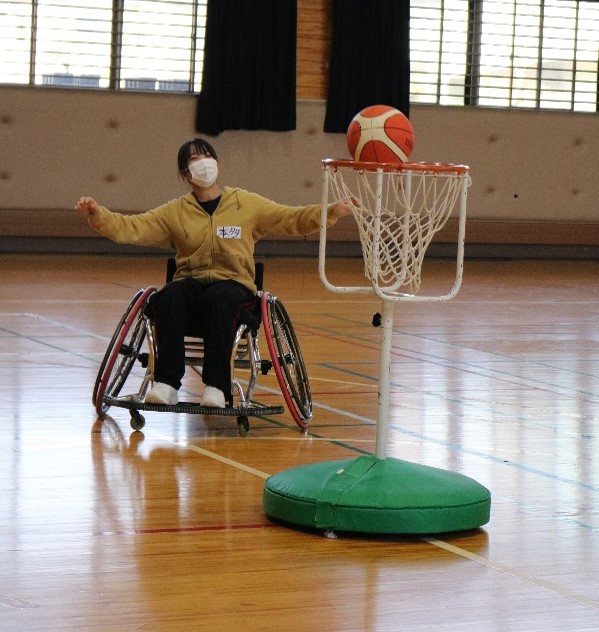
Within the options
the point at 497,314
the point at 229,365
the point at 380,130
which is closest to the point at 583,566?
the point at 380,130

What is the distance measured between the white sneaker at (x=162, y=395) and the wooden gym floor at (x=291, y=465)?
114 mm

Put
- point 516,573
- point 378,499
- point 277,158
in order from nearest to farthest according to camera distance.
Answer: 1. point 516,573
2. point 378,499
3. point 277,158

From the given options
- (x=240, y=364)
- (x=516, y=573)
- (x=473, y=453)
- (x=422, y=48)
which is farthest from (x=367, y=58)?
(x=516, y=573)

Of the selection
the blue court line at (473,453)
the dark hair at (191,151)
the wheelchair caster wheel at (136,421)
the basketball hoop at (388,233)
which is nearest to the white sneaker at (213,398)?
the wheelchair caster wheel at (136,421)

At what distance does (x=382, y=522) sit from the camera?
292 centimetres

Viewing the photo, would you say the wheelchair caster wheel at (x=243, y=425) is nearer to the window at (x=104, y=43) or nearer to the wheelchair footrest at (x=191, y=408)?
the wheelchair footrest at (x=191, y=408)

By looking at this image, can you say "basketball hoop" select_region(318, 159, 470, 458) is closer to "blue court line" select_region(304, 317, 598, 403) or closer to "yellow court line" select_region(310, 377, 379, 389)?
"yellow court line" select_region(310, 377, 379, 389)

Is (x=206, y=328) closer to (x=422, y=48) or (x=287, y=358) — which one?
(x=287, y=358)

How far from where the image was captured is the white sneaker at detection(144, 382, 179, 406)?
3986 millimetres

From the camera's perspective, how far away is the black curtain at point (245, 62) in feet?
33.4

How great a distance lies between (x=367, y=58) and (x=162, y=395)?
7.09m

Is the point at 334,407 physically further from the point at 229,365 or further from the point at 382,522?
the point at 382,522

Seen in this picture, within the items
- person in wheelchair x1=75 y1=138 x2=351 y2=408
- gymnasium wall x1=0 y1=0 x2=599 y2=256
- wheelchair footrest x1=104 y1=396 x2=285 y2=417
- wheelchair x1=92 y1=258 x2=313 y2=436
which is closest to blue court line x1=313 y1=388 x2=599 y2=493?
wheelchair x1=92 y1=258 x2=313 y2=436

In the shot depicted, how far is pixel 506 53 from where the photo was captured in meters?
11.7
